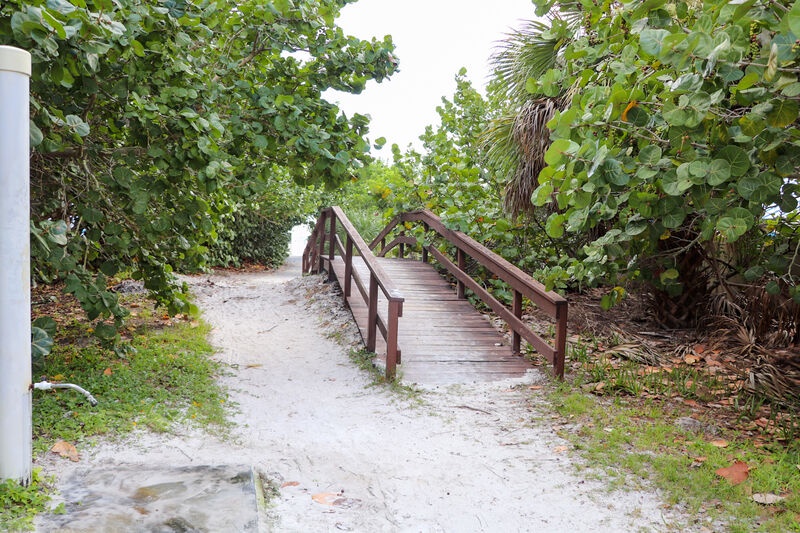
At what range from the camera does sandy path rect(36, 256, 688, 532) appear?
3457 mm

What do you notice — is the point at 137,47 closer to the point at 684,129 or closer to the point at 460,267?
the point at 684,129

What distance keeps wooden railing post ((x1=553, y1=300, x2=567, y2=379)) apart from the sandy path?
38 cm

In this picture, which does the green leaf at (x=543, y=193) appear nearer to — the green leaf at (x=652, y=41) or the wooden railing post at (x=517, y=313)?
the green leaf at (x=652, y=41)

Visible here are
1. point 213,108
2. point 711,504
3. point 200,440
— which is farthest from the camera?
point 213,108

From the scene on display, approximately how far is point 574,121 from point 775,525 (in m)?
2.48

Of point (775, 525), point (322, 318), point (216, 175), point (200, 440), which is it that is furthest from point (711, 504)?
point (322, 318)

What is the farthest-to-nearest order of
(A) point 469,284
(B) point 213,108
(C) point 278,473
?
(A) point 469,284 < (B) point 213,108 < (C) point 278,473

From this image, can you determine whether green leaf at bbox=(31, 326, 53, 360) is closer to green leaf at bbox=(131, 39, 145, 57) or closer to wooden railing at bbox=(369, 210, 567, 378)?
green leaf at bbox=(131, 39, 145, 57)

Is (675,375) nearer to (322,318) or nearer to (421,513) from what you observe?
(421,513)

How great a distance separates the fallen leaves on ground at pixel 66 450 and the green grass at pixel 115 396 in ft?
0.16

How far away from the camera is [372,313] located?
6.81m

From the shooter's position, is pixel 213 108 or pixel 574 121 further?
pixel 213 108

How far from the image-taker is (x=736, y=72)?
3.09 m

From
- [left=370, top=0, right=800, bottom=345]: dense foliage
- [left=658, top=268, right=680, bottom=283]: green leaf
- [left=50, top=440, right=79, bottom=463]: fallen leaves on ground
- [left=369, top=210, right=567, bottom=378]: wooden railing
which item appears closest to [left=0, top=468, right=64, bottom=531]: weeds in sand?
[left=50, top=440, right=79, bottom=463]: fallen leaves on ground
